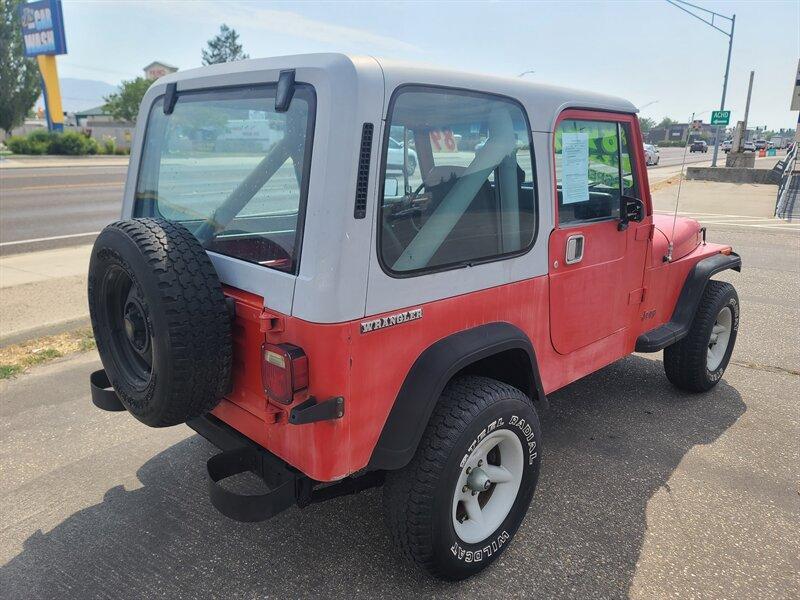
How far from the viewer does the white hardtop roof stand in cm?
203

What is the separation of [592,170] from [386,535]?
211 centimetres

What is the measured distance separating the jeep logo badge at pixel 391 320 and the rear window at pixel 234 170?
34 cm

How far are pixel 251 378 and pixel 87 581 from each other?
1157 millimetres

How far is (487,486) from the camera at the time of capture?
2.53m

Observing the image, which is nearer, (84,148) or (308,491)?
(308,491)

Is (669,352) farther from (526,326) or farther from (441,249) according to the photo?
(441,249)

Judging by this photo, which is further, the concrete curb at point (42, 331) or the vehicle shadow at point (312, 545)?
the concrete curb at point (42, 331)

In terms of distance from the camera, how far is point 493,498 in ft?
8.66

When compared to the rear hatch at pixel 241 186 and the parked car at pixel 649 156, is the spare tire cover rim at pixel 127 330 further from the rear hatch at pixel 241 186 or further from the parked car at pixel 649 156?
the parked car at pixel 649 156

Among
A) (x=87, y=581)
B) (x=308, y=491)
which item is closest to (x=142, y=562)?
(x=87, y=581)

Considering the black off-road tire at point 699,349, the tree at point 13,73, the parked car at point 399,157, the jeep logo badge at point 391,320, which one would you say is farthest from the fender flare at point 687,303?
the tree at point 13,73

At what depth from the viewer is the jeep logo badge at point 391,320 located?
2053mm

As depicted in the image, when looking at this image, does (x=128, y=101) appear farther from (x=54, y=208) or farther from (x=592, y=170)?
(x=592, y=170)

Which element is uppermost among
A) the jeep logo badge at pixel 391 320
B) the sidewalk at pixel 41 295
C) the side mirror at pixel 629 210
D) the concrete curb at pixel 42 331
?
the side mirror at pixel 629 210
